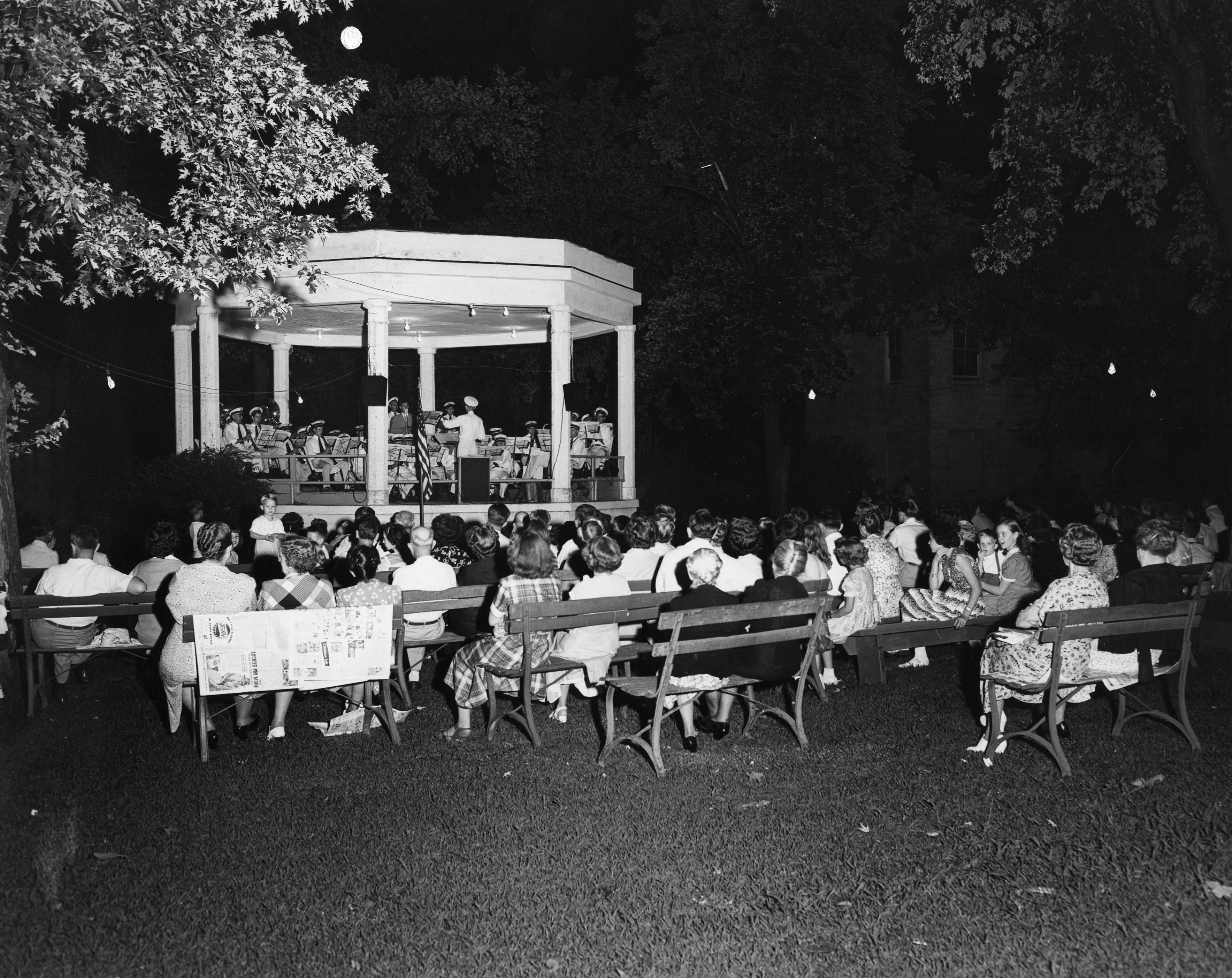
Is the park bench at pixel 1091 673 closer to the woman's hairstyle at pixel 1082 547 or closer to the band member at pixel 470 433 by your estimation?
the woman's hairstyle at pixel 1082 547

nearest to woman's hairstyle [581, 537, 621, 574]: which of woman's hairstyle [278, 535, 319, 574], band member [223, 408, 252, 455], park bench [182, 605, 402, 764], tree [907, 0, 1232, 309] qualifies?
park bench [182, 605, 402, 764]

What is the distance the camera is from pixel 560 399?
54.5ft

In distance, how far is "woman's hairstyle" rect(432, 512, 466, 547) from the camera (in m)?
9.26

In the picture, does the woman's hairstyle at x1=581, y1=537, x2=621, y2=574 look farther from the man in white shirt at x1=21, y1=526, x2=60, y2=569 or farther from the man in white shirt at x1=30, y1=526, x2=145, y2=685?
the man in white shirt at x1=21, y1=526, x2=60, y2=569

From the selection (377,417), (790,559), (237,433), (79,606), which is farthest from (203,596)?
(237,433)

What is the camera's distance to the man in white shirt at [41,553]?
10.8 metres

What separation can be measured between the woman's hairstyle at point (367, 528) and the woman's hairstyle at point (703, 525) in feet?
11.7

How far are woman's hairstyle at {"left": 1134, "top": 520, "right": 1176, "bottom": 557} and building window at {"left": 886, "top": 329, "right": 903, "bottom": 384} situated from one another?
2563 centimetres

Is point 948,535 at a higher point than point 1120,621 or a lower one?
higher

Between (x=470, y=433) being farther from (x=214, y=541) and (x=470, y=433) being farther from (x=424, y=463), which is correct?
(x=214, y=541)

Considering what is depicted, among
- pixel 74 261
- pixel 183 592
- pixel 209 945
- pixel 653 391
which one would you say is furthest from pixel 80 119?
pixel 209 945

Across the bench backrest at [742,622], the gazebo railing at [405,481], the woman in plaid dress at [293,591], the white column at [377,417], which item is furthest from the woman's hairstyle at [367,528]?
the gazebo railing at [405,481]

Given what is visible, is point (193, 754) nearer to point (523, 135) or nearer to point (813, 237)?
point (813, 237)

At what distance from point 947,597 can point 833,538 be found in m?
1.45
